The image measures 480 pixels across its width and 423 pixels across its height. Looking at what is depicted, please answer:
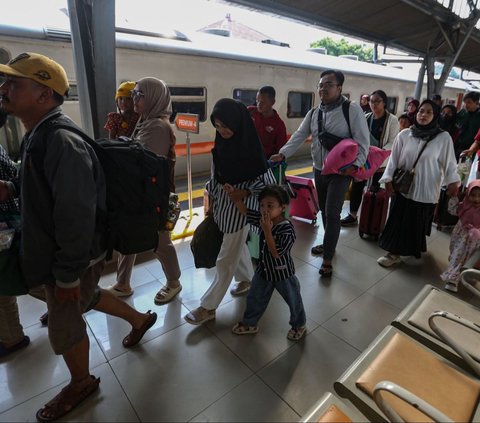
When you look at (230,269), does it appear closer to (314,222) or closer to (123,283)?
(123,283)

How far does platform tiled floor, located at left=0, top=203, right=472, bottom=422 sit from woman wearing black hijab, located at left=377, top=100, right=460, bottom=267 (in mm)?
442

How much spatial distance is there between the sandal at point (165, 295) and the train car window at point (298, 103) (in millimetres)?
5590

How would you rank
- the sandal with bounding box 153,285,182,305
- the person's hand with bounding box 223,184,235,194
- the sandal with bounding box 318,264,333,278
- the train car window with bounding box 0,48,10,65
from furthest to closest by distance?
the train car window with bounding box 0,48,10,65 → the sandal with bounding box 318,264,333,278 → the sandal with bounding box 153,285,182,305 → the person's hand with bounding box 223,184,235,194

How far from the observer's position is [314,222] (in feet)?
14.7

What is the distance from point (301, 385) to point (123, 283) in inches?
65.2

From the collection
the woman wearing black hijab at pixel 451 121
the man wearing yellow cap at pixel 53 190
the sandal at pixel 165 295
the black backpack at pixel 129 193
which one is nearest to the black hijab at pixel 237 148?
the black backpack at pixel 129 193

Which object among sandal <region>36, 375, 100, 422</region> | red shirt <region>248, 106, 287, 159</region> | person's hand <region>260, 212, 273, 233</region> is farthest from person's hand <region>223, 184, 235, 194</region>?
red shirt <region>248, 106, 287, 159</region>

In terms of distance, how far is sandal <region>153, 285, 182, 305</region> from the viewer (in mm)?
2689

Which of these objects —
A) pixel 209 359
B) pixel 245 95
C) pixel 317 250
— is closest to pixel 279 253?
pixel 209 359

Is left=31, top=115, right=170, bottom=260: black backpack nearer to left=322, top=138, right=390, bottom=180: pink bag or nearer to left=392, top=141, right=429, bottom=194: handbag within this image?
left=322, top=138, right=390, bottom=180: pink bag

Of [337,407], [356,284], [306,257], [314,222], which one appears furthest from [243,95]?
[337,407]

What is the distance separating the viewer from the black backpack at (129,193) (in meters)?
1.64

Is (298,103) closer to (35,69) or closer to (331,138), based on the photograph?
(331,138)

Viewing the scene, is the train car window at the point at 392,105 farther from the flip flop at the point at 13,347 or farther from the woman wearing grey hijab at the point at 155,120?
the flip flop at the point at 13,347
